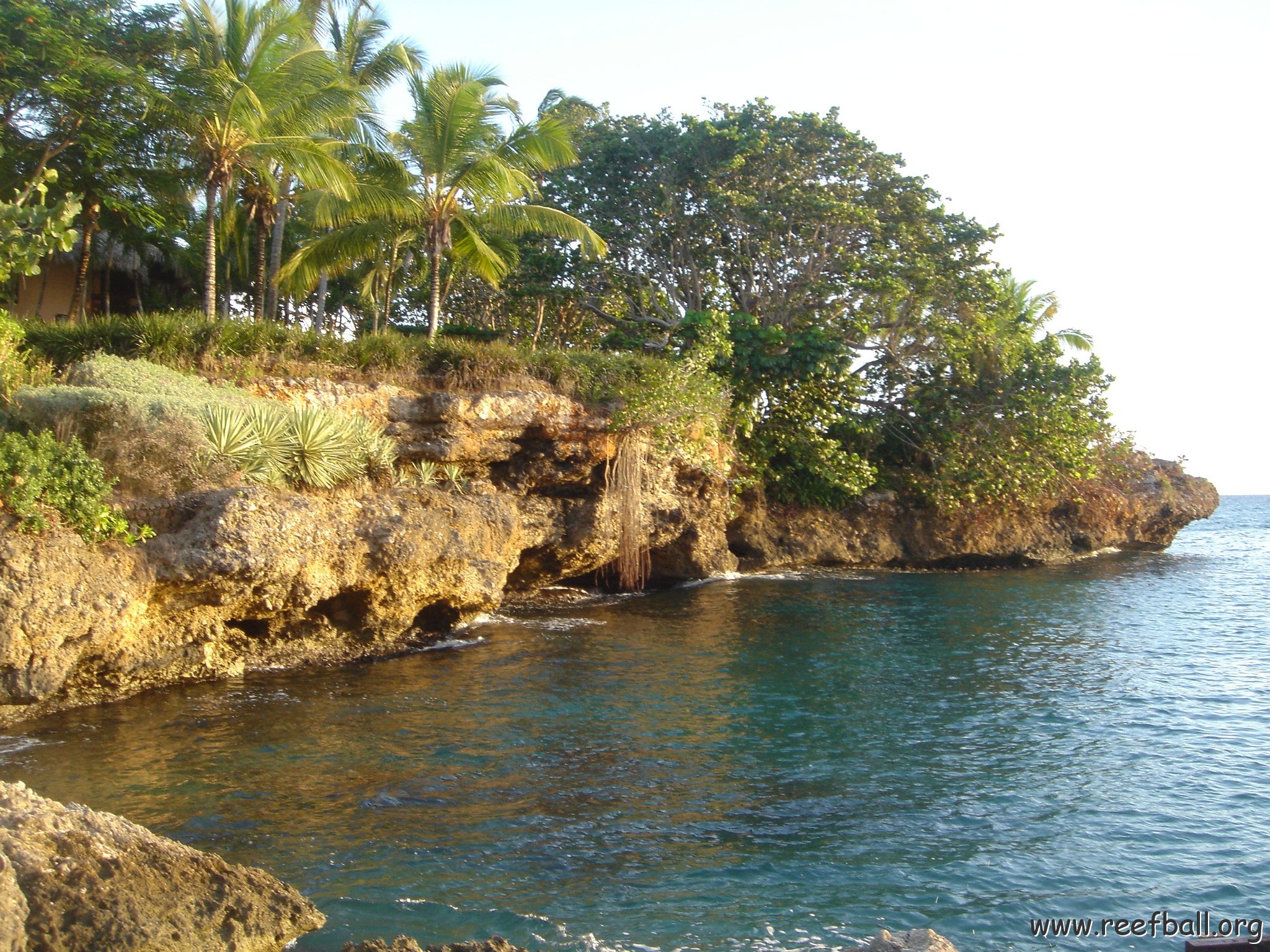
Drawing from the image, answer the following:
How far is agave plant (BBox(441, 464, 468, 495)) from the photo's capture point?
1727 centimetres

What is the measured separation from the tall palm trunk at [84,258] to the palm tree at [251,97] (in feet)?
17.6

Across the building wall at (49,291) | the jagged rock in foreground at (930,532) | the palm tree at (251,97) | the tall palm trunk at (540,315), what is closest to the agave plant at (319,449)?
the palm tree at (251,97)

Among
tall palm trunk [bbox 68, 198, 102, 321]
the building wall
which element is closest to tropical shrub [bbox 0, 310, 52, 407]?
tall palm trunk [bbox 68, 198, 102, 321]

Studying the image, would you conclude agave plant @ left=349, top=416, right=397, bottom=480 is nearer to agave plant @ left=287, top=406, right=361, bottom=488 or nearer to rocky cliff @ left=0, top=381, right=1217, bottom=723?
agave plant @ left=287, top=406, right=361, bottom=488

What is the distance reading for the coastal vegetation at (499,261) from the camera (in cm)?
1809

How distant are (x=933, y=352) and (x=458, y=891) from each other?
23.4m

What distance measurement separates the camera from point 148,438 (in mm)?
12555

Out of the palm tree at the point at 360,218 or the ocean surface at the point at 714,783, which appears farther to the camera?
the palm tree at the point at 360,218

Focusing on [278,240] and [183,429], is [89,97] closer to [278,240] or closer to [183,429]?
[278,240]

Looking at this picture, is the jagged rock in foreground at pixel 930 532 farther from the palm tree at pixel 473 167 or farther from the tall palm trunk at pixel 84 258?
the tall palm trunk at pixel 84 258

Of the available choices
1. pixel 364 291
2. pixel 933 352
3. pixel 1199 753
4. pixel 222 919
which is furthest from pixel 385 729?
pixel 364 291

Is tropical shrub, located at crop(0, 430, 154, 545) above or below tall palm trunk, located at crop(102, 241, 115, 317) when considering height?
below

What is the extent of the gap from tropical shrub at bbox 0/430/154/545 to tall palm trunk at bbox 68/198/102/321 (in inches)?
594

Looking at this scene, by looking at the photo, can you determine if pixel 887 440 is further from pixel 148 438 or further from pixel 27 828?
pixel 27 828
